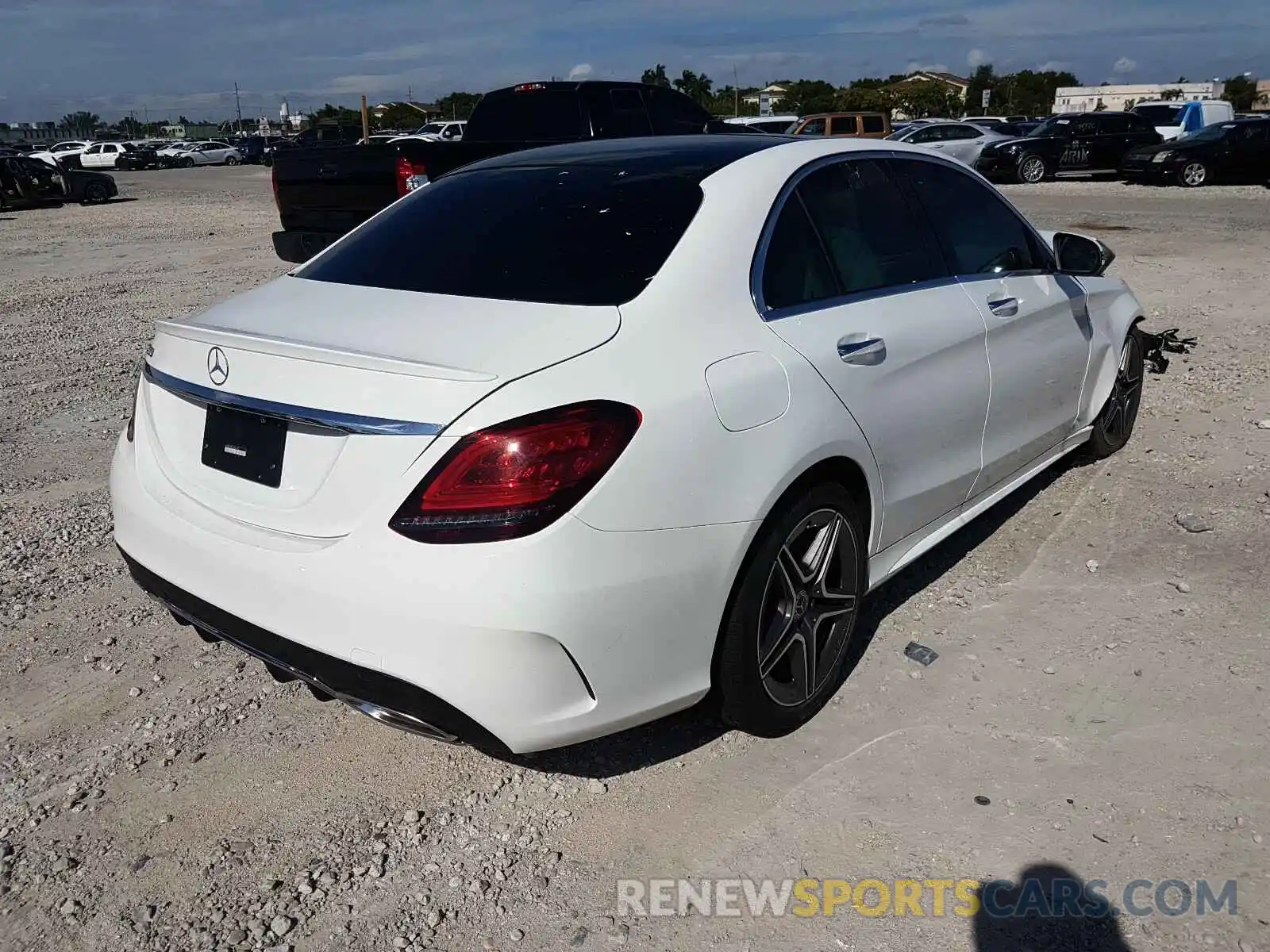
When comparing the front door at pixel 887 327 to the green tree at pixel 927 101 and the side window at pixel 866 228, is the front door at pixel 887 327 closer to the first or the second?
the side window at pixel 866 228

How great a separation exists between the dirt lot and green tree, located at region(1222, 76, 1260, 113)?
77.5m

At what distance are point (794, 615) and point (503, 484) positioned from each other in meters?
1.09

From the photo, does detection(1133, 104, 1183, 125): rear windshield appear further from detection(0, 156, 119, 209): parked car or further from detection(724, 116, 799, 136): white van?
detection(0, 156, 119, 209): parked car

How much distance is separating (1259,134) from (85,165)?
43.8 meters

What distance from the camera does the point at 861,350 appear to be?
3043 millimetres

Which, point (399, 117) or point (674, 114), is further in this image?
point (399, 117)

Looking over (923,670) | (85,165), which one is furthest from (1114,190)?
(85,165)

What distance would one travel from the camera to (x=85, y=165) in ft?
148

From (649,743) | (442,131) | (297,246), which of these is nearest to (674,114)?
(297,246)

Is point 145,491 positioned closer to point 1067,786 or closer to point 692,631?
point 692,631

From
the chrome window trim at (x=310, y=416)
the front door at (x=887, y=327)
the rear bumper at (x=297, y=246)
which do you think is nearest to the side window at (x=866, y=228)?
the front door at (x=887, y=327)

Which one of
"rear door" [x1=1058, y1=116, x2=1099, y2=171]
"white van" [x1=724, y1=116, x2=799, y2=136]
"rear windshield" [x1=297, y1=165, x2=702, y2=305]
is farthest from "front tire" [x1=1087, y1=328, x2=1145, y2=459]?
"white van" [x1=724, y1=116, x2=799, y2=136]

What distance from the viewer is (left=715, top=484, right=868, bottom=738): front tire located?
2.71m

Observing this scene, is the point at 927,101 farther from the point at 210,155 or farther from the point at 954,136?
the point at 954,136
